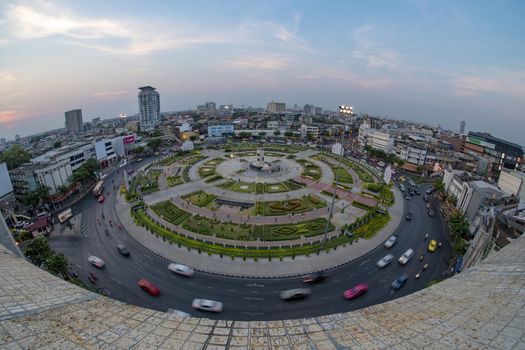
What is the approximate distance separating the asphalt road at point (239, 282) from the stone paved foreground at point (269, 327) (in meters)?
17.2

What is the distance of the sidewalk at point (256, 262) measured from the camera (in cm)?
2714

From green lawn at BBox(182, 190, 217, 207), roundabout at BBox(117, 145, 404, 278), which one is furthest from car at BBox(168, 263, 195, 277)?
green lawn at BBox(182, 190, 217, 207)

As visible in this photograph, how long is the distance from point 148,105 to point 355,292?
160136 mm

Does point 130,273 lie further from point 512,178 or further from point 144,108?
point 144,108

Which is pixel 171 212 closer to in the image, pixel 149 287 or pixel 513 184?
pixel 149 287

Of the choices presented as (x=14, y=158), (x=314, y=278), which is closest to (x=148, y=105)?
(x=14, y=158)

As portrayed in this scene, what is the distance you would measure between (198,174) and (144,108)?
11537 centimetres

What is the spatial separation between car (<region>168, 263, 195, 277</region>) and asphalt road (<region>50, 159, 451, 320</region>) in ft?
1.52

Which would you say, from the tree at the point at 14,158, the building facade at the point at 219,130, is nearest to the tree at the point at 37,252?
the tree at the point at 14,158

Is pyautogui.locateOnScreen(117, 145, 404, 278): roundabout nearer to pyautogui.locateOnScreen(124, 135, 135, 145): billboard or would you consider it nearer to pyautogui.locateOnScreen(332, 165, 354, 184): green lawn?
pyautogui.locateOnScreen(332, 165, 354, 184): green lawn

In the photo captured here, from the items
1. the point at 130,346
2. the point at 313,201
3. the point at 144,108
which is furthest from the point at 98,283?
the point at 144,108

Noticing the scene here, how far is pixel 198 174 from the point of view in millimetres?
59875

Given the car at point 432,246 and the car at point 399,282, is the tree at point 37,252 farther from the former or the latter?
the car at point 432,246

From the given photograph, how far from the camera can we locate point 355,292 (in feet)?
79.2
